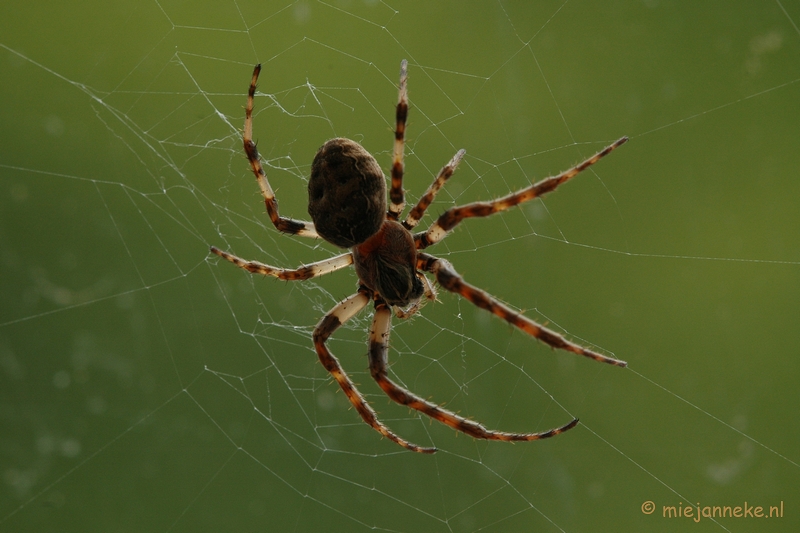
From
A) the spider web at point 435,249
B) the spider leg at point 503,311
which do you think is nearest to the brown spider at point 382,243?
the spider leg at point 503,311

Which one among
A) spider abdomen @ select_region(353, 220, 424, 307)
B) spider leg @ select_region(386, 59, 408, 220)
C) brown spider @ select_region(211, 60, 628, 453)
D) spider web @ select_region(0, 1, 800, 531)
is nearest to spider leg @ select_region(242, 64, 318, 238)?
brown spider @ select_region(211, 60, 628, 453)

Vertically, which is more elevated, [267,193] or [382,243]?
[267,193]

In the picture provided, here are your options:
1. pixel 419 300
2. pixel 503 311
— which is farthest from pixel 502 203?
pixel 419 300

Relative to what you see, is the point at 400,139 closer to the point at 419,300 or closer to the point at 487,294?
the point at 487,294

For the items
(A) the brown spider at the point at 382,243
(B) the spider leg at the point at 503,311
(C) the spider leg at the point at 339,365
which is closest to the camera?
(B) the spider leg at the point at 503,311

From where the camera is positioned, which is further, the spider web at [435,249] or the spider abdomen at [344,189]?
the spider web at [435,249]

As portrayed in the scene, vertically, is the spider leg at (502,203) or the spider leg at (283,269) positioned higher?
the spider leg at (502,203)

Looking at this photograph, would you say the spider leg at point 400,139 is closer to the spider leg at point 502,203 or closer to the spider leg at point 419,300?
the spider leg at point 502,203
